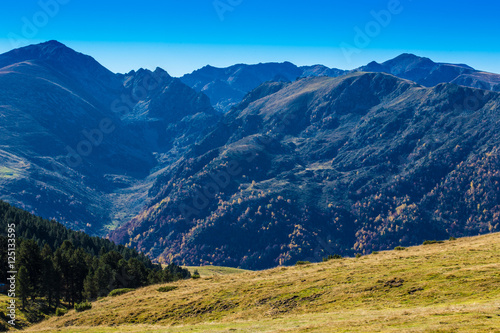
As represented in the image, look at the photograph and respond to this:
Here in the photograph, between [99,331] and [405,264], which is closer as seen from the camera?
[99,331]

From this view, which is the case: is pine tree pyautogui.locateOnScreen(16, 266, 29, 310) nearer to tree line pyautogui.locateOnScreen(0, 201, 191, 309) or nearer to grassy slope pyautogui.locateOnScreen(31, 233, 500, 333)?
tree line pyautogui.locateOnScreen(0, 201, 191, 309)

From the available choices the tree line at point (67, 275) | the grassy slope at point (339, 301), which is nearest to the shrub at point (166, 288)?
the grassy slope at point (339, 301)

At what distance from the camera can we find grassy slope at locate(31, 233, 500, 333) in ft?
136

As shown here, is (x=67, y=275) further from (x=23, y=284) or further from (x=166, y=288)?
(x=166, y=288)

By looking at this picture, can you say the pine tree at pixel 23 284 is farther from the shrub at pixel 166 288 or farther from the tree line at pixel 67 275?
the shrub at pixel 166 288

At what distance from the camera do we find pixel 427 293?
5188cm

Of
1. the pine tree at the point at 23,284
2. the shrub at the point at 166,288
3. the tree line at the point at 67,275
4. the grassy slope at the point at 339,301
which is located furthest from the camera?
the tree line at the point at 67,275

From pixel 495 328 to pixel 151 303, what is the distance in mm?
56388

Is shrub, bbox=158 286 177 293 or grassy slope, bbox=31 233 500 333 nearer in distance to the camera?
grassy slope, bbox=31 233 500 333

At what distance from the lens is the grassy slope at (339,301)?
41375 millimetres

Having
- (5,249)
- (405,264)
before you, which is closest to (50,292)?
(5,249)

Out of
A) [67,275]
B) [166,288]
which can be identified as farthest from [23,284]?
[166,288]

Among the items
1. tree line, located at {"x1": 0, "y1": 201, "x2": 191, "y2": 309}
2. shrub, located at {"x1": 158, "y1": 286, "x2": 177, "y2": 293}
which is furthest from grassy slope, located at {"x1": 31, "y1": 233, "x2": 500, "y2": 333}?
tree line, located at {"x1": 0, "y1": 201, "x2": 191, "y2": 309}

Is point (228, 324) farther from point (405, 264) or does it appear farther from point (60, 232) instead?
point (60, 232)
